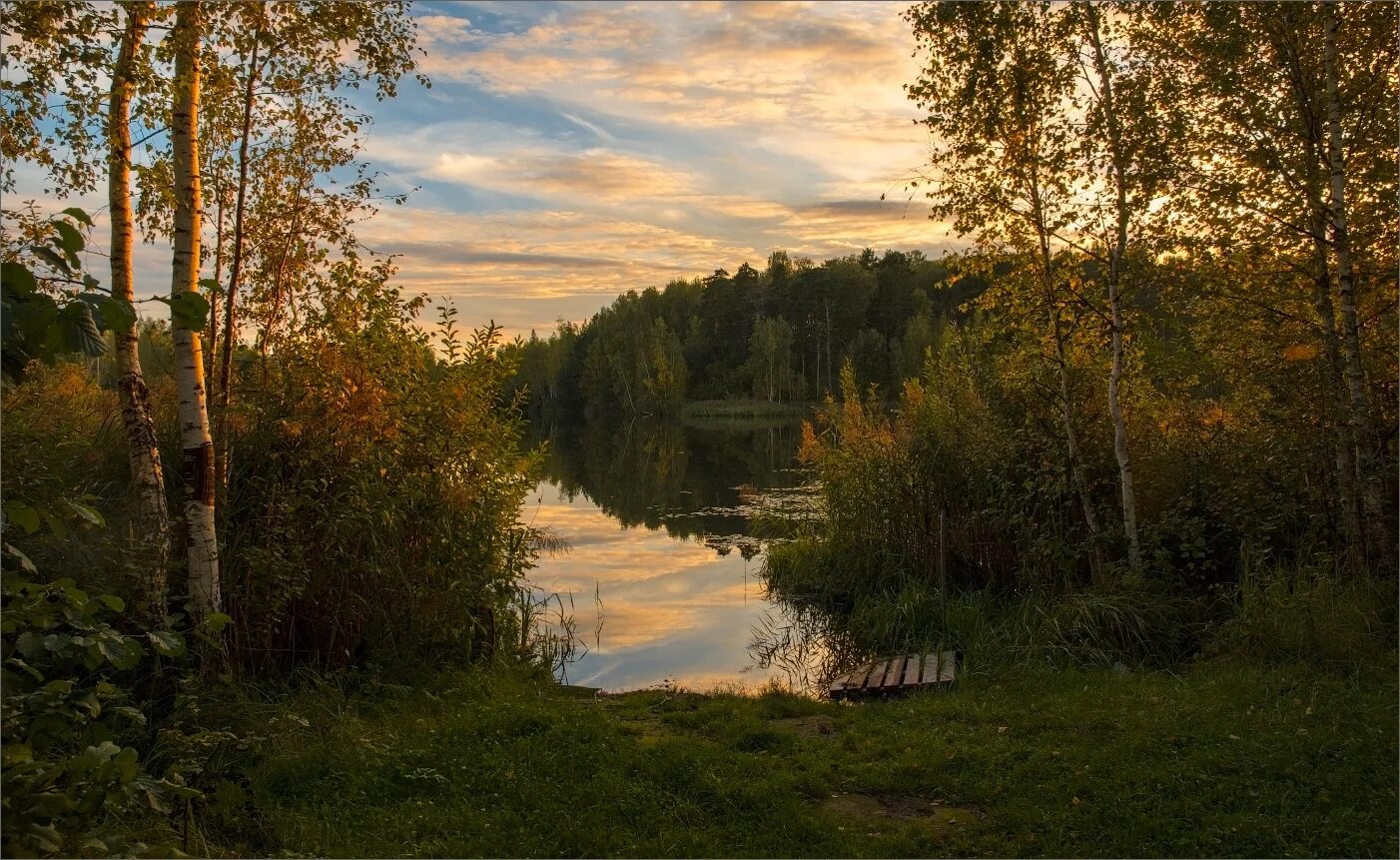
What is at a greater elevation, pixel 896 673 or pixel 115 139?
pixel 115 139

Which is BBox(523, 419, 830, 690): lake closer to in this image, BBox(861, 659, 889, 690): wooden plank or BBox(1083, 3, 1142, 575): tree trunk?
BBox(861, 659, 889, 690): wooden plank

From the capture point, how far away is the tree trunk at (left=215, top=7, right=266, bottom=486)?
23.3 ft

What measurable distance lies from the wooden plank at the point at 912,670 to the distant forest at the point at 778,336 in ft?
160

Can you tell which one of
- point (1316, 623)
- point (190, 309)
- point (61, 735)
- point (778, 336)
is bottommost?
point (1316, 623)

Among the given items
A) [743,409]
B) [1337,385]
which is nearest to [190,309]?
[1337,385]

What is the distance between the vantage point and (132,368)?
6250 mm

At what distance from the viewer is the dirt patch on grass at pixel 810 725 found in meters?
7.18

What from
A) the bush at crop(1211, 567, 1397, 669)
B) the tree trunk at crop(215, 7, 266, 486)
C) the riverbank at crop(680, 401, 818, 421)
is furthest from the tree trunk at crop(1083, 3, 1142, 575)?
the riverbank at crop(680, 401, 818, 421)

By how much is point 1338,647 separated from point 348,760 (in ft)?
23.5

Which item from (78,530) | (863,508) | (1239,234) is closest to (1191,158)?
(1239,234)

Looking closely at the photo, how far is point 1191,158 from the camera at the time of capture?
344 inches

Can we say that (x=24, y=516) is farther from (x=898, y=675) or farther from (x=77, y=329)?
(x=898, y=675)

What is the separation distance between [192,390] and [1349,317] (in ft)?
29.1

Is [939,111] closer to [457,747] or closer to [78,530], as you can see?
[457,747]
